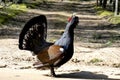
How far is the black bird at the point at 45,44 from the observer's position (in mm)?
10750

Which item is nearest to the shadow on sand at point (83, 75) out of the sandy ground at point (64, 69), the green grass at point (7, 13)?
the sandy ground at point (64, 69)

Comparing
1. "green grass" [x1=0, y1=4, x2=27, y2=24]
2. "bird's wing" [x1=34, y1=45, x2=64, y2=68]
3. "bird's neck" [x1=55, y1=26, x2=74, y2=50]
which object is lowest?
"green grass" [x1=0, y1=4, x2=27, y2=24]

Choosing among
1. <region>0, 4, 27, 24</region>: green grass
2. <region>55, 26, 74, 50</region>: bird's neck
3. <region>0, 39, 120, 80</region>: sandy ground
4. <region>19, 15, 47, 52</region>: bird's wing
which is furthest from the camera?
<region>0, 4, 27, 24</region>: green grass

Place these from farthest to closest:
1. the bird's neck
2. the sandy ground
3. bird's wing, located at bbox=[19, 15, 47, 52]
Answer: bird's wing, located at bbox=[19, 15, 47, 52]
the sandy ground
the bird's neck

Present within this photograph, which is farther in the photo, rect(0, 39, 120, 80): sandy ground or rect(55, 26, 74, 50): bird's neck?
rect(0, 39, 120, 80): sandy ground

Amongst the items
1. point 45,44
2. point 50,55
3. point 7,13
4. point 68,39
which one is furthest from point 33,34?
point 7,13

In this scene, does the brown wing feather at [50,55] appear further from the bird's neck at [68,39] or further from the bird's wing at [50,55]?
the bird's neck at [68,39]

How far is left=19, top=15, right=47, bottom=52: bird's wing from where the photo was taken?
36.3 feet

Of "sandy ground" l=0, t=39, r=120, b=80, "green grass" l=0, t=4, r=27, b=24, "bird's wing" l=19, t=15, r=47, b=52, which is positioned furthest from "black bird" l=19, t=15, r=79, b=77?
"green grass" l=0, t=4, r=27, b=24

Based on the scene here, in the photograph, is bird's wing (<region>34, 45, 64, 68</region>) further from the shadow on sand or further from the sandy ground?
the shadow on sand

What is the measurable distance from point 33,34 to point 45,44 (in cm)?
38

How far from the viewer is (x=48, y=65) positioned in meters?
10.9

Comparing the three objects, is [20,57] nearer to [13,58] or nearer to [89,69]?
[13,58]

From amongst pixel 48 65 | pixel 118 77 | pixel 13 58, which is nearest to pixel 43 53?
pixel 48 65
